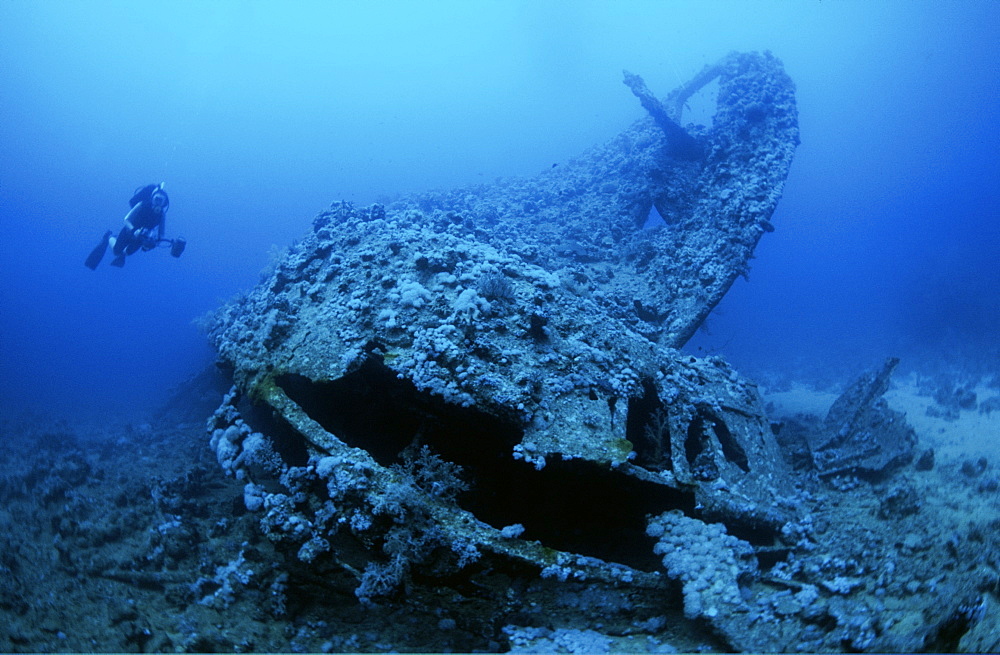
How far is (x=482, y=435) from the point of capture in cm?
510

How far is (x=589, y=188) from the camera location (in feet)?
43.1

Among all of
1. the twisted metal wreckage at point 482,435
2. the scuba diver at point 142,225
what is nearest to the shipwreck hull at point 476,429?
the twisted metal wreckage at point 482,435

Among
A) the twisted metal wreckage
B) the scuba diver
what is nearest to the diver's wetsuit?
the scuba diver

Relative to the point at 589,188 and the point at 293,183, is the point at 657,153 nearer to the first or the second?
the point at 589,188

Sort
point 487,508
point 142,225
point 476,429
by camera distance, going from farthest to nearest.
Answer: point 142,225, point 487,508, point 476,429

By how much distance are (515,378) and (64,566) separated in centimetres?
705

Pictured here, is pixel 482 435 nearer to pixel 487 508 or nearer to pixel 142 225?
pixel 487 508

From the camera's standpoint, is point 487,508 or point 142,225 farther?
point 142,225

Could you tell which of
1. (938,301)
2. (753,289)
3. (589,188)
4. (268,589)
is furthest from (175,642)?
(753,289)

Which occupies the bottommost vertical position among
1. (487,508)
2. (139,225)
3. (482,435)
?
(487,508)

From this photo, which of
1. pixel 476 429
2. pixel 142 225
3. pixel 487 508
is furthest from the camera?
pixel 142 225

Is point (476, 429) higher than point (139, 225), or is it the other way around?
point (139, 225)

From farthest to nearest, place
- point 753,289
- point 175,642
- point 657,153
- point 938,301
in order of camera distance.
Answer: point 753,289 → point 938,301 → point 657,153 → point 175,642

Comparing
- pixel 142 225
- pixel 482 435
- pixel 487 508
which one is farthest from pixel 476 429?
pixel 142 225
